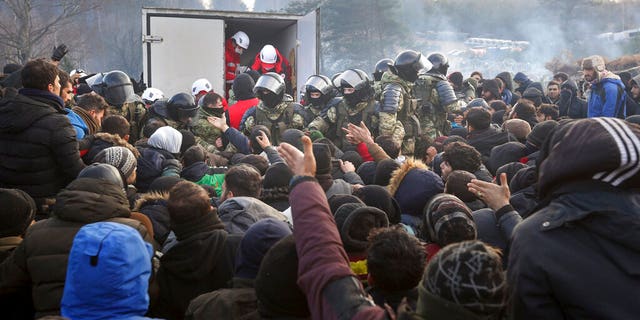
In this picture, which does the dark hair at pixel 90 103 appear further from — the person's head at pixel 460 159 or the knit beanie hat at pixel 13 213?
the person's head at pixel 460 159

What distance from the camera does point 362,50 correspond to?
38.9m

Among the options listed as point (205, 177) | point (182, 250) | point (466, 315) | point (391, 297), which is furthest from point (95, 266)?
point (205, 177)

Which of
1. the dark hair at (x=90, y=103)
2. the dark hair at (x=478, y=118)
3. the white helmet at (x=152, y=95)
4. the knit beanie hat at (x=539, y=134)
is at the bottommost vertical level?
the knit beanie hat at (x=539, y=134)

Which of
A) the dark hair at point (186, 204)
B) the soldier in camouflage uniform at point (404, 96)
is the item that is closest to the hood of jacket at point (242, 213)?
the dark hair at point (186, 204)

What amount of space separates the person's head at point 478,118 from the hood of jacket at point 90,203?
3673 millimetres

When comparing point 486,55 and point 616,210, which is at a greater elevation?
point 486,55

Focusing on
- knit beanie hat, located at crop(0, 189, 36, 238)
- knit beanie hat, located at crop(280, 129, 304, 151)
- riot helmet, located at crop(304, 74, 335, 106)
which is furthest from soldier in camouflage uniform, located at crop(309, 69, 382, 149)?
knit beanie hat, located at crop(0, 189, 36, 238)

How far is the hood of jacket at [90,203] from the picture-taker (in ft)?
10.0

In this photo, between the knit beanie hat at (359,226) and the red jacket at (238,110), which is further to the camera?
the red jacket at (238,110)

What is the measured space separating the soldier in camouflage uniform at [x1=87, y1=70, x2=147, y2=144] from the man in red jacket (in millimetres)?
4596

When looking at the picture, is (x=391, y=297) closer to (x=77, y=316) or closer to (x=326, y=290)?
(x=326, y=290)

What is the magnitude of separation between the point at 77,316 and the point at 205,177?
9.48ft

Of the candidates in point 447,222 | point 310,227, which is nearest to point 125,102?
point 447,222

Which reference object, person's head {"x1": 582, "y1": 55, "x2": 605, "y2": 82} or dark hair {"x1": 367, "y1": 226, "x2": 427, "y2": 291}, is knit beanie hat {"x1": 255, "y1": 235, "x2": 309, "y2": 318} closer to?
dark hair {"x1": 367, "y1": 226, "x2": 427, "y2": 291}
